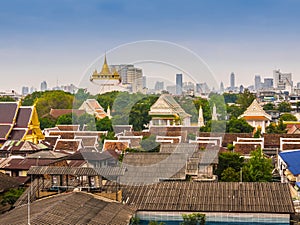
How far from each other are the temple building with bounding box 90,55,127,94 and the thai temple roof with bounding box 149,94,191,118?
49.3 inches

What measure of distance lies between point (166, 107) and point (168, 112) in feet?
0.62

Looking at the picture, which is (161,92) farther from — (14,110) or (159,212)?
(14,110)

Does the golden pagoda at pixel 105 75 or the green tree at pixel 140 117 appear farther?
the green tree at pixel 140 117

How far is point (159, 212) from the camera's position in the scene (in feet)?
34.0

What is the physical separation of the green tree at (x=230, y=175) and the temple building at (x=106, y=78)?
11.5ft

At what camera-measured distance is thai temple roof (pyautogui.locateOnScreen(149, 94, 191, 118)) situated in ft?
52.2

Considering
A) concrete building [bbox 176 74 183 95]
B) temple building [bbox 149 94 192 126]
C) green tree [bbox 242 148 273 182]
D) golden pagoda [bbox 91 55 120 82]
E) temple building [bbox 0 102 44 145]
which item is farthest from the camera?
temple building [bbox 0 102 44 145]

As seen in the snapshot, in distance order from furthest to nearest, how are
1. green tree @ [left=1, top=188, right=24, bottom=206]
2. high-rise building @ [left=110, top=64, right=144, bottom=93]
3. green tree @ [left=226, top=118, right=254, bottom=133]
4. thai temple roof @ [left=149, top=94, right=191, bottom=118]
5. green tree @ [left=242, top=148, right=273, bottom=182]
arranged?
green tree @ [left=226, top=118, right=254, bottom=133] < thai temple roof @ [left=149, top=94, right=191, bottom=118] < green tree @ [left=242, top=148, right=273, bottom=182] < high-rise building @ [left=110, top=64, right=144, bottom=93] < green tree @ [left=1, top=188, right=24, bottom=206]

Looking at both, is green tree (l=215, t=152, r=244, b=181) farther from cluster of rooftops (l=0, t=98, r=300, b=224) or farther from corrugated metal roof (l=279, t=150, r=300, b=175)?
corrugated metal roof (l=279, t=150, r=300, b=175)

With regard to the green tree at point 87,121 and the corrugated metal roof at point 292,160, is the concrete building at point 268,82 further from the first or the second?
the corrugated metal roof at point 292,160

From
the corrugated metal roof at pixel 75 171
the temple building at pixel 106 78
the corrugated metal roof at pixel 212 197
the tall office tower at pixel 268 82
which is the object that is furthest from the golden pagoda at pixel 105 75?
the tall office tower at pixel 268 82

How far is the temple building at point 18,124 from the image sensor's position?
20.3m

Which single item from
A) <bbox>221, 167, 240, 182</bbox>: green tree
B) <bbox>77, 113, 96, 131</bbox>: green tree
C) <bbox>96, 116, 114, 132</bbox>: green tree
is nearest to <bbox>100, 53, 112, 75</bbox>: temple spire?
<bbox>221, 167, 240, 182</bbox>: green tree

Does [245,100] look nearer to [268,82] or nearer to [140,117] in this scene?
[140,117]
